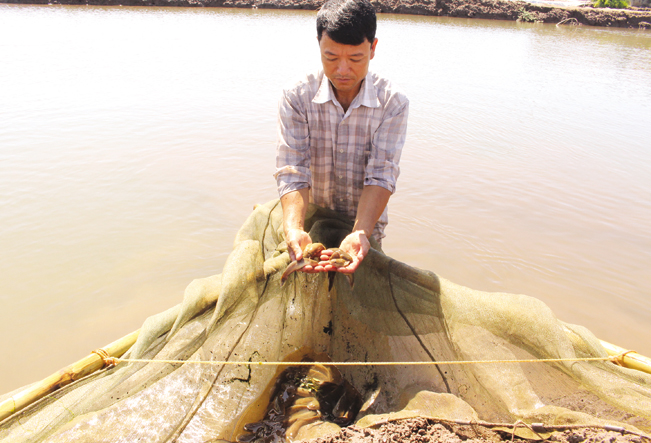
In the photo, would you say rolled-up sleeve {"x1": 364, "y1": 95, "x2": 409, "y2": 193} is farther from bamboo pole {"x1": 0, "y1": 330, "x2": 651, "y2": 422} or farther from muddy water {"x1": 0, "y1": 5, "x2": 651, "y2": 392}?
muddy water {"x1": 0, "y1": 5, "x2": 651, "y2": 392}

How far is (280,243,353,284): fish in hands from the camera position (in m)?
2.01

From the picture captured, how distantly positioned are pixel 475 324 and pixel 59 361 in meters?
2.95

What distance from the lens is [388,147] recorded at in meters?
2.40

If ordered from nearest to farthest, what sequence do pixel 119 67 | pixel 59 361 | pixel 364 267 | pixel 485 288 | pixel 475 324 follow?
pixel 475 324 → pixel 364 267 → pixel 59 361 → pixel 485 288 → pixel 119 67

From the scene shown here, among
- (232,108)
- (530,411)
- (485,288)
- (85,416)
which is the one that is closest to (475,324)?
(530,411)

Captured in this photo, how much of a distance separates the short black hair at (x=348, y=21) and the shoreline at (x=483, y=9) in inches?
1093

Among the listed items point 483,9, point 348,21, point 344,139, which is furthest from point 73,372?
point 483,9

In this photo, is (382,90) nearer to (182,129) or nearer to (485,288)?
(485,288)

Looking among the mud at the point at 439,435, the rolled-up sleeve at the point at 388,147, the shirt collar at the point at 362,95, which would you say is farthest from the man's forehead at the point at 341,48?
the mud at the point at 439,435

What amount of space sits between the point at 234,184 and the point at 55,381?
406 cm

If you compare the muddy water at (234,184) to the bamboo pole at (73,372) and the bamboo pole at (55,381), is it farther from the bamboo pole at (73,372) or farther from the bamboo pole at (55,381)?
the bamboo pole at (55,381)

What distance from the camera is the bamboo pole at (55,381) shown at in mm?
1784

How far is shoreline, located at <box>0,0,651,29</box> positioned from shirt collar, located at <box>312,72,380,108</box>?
2758cm

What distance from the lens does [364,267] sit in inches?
87.8
